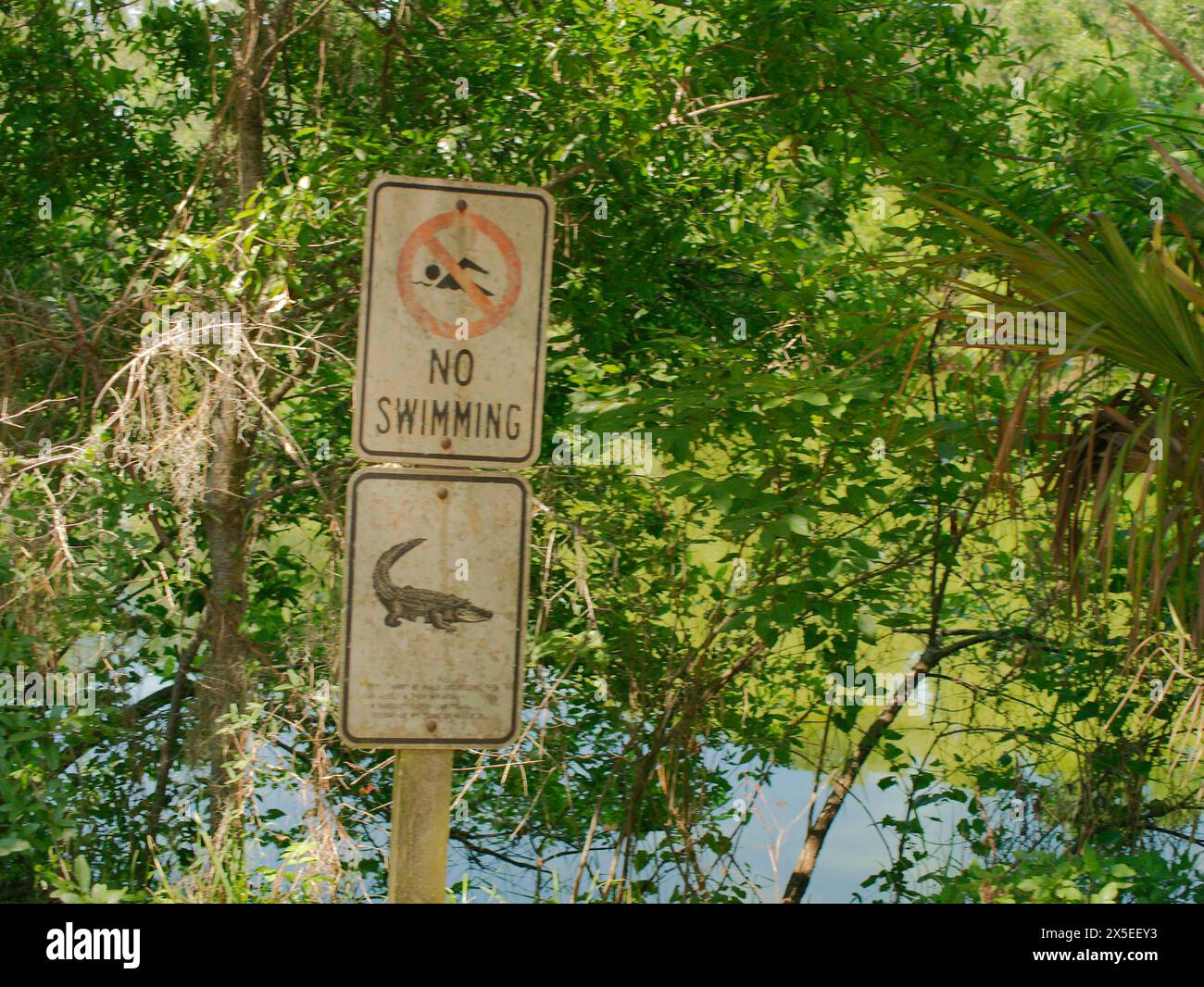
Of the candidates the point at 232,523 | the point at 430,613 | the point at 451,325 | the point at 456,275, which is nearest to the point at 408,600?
the point at 430,613

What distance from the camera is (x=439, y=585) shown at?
2523 mm

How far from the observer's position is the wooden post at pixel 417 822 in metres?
2.54

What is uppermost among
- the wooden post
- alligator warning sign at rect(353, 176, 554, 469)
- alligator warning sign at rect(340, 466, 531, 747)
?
alligator warning sign at rect(353, 176, 554, 469)

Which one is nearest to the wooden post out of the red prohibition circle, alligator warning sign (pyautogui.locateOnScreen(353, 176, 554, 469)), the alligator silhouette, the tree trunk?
the alligator silhouette

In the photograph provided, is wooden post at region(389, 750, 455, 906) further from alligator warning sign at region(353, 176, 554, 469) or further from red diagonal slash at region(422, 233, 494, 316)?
red diagonal slash at region(422, 233, 494, 316)

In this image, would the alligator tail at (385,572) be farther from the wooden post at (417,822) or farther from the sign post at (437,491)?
the wooden post at (417,822)

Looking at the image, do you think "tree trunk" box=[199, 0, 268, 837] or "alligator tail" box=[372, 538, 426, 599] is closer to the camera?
"alligator tail" box=[372, 538, 426, 599]

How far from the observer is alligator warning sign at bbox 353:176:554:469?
255 cm

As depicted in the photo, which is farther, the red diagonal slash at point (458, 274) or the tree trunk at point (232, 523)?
the tree trunk at point (232, 523)

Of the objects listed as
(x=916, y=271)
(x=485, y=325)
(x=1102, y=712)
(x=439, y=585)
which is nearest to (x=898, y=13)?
(x=916, y=271)

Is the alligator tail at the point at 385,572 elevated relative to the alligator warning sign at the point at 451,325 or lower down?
lower down

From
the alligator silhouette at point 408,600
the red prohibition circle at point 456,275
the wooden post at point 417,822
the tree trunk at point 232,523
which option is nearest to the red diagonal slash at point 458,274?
the red prohibition circle at point 456,275

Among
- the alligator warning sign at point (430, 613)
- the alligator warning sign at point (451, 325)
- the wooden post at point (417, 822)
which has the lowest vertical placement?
the wooden post at point (417, 822)

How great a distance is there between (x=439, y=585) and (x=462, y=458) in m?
0.27
